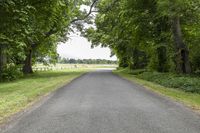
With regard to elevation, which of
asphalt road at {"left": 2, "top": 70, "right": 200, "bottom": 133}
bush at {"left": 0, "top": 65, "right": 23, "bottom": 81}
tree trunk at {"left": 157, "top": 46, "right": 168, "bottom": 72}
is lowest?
asphalt road at {"left": 2, "top": 70, "right": 200, "bottom": 133}

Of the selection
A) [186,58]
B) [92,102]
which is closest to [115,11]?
[186,58]

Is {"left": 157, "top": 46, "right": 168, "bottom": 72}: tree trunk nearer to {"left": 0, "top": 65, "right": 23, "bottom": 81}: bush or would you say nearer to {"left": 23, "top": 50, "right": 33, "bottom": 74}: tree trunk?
{"left": 0, "top": 65, "right": 23, "bottom": 81}: bush

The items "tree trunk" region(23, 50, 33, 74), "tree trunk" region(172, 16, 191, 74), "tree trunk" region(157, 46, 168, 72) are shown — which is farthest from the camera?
"tree trunk" region(23, 50, 33, 74)

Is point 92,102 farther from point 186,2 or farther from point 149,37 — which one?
point 149,37

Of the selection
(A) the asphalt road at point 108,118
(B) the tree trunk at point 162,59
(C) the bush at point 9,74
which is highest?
(B) the tree trunk at point 162,59

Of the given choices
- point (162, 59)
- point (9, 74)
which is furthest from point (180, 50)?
point (9, 74)

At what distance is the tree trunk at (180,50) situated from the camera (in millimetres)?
25797

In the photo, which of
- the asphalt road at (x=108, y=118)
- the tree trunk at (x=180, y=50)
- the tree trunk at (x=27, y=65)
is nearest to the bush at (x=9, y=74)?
the tree trunk at (x=27, y=65)

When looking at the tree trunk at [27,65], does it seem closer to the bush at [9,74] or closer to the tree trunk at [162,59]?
the bush at [9,74]

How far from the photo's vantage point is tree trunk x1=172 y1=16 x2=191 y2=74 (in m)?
25.8

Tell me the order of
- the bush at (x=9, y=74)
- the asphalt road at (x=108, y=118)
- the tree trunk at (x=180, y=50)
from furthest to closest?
1. the bush at (x=9, y=74)
2. the tree trunk at (x=180, y=50)
3. the asphalt road at (x=108, y=118)

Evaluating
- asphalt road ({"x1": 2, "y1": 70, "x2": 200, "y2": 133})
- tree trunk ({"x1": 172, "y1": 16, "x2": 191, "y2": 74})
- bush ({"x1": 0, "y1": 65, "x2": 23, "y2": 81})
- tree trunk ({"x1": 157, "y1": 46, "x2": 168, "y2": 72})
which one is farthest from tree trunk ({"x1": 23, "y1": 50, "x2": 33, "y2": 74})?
asphalt road ({"x1": 2, "y1": 70, "x2": 200, "y2": 133})

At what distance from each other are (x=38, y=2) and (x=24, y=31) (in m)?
1.92

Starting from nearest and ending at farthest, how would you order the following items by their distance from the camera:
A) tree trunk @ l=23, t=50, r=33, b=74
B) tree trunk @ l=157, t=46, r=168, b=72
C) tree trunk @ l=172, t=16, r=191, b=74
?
tree trunk @ l=172, t=16, r=191, b=74 < tree trunk @ l=157, t=46, r=168, b=72 < tree trunk @ l=23, t=50, r=33, b=74
